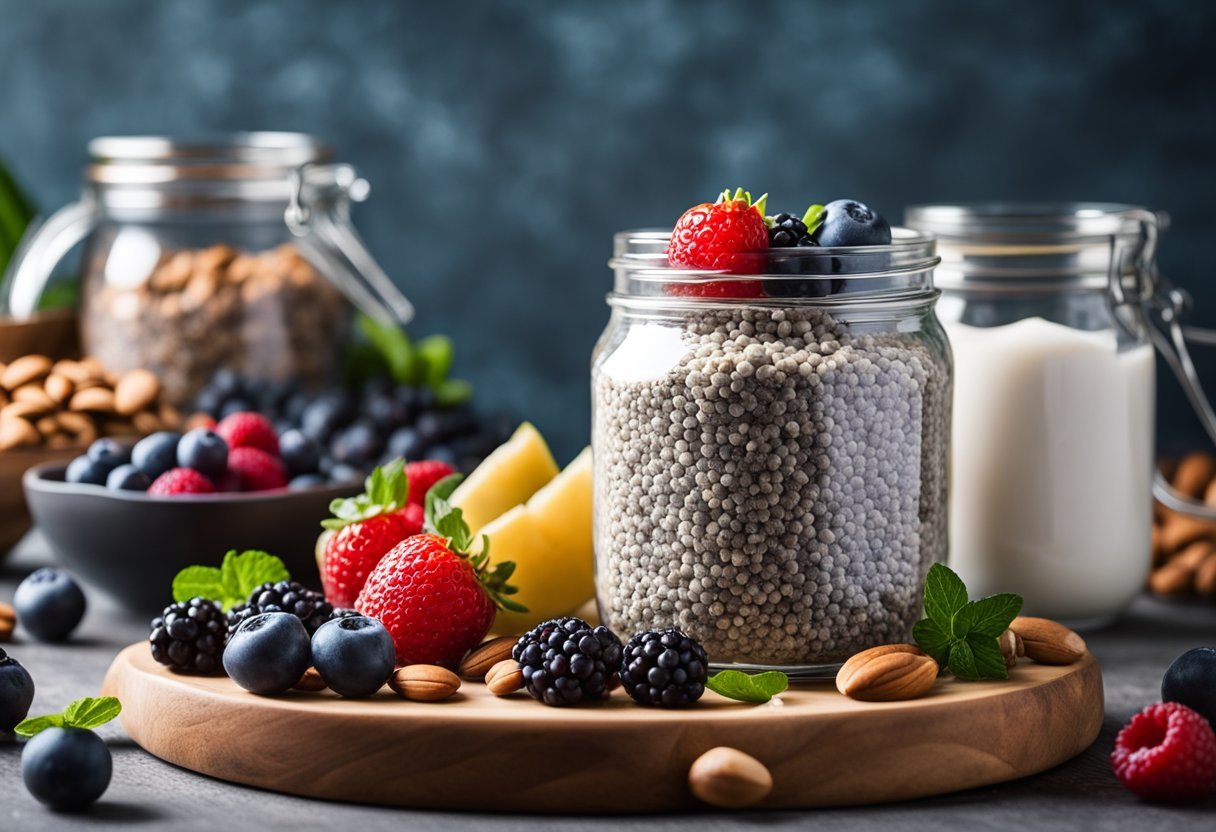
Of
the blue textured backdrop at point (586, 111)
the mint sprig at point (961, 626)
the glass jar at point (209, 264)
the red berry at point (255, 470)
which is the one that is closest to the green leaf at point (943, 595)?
the mint sprig at point (961, 626)

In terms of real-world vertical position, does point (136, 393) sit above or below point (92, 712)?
above

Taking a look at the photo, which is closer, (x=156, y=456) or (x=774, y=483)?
(x=774, y=483)

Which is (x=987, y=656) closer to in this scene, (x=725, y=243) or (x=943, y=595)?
(x=943, y=595)

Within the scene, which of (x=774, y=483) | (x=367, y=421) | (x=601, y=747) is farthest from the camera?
(x=367, y=421)

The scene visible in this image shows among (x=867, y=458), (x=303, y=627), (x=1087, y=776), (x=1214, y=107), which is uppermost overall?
(x=1214, y=107)

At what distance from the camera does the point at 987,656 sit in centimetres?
107

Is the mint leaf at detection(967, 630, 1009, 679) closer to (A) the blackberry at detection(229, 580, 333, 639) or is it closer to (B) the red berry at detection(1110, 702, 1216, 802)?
(B) the red berry at detection(1110, 702, 1216, 802)

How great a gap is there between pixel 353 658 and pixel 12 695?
283mm

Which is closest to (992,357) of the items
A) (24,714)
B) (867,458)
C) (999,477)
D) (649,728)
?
(999,477)

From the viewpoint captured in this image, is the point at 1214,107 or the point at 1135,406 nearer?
the point at 1135,406

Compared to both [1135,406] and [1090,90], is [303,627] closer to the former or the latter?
[1135,406]

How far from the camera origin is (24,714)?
3.68ft

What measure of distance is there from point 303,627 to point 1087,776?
0.55m

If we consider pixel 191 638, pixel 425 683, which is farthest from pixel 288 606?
pixel 425 683
